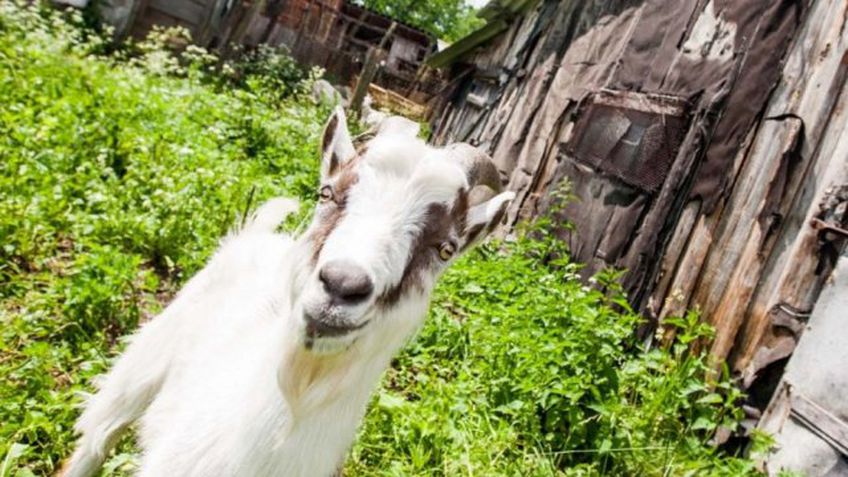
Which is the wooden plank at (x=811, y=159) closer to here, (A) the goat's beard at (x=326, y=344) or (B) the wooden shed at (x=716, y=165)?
(B) the wooden shed at (x=716, y=165)

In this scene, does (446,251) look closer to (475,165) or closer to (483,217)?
(483,217)

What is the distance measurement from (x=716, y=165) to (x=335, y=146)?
3166mm

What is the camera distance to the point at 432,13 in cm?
4906

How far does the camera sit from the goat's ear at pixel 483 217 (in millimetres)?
1953

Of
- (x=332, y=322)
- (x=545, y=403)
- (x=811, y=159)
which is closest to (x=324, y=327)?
(x=332, y=322)

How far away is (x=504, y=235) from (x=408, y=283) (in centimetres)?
455

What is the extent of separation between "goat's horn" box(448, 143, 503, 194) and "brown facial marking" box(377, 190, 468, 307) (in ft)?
0.39

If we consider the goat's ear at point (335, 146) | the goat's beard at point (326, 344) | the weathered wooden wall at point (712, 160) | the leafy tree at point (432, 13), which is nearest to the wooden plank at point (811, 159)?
the weathered wooden wall at point (712, 160)

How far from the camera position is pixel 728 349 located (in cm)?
360

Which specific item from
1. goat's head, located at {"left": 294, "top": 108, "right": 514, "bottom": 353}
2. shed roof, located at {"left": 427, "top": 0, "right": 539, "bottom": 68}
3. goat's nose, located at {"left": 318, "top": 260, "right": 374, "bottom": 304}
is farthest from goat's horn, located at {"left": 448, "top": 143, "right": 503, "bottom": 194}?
shed roof, located at {"left": 427, "top": 0, "right": 539, "bottom": 68}

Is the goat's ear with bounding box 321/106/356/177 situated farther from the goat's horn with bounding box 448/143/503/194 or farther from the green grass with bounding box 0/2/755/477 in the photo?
the green grass with bounding box 0/2/755/477

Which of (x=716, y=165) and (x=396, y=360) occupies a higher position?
(x=716, y=165)

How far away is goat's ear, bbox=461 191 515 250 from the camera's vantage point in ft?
6.41

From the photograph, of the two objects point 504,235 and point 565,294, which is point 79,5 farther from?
point 565,294
